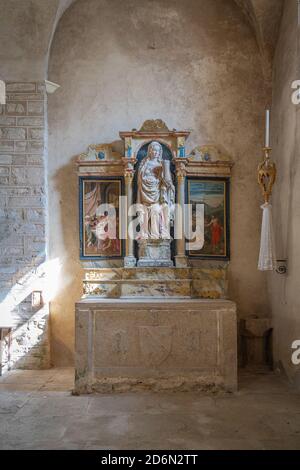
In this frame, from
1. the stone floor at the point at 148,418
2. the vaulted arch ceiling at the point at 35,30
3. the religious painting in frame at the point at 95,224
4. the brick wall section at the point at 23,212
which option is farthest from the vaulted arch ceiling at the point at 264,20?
the stone floor at the point at 148,418

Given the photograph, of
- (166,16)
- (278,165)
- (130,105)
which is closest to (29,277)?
(130,105)

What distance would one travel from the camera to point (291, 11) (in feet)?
17.1

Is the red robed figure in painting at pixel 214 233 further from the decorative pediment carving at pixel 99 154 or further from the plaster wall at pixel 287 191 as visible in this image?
the decorative pediment carving at pixel 99 154

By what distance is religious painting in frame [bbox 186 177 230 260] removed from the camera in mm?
5875

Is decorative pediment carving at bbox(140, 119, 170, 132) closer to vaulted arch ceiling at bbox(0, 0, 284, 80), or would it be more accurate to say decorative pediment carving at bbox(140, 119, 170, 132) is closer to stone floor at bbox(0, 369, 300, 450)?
vaulted arch ceiling at bbox(0, 0, 284, 80)

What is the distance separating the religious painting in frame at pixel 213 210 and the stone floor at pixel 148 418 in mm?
1650

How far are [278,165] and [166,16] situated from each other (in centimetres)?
248

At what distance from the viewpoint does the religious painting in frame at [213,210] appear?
5.88m

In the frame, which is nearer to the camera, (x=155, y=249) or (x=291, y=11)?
(x=291, y=11)

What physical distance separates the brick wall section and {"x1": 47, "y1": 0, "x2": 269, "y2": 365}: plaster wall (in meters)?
0.26

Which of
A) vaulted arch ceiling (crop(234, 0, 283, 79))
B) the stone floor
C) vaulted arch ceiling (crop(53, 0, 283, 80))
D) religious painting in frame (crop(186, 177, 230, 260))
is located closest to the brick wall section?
the stone floor

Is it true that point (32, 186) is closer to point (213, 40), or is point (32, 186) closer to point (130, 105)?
point (130, 105)
